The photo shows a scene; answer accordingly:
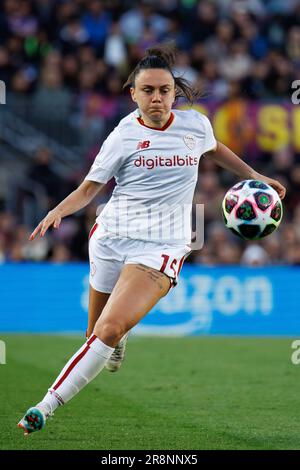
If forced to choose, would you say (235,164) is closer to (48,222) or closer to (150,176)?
(150,176)

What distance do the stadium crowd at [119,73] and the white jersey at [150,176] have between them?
27.1 ft

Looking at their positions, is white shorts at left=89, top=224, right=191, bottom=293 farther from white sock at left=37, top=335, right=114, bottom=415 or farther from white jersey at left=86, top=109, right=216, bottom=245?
white sock at left=37, top=335, right=114, bottom=415

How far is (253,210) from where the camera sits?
688 centimetres

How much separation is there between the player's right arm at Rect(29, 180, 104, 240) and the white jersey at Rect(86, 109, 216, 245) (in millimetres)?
68

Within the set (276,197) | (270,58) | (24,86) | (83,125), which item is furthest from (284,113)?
(276,197)

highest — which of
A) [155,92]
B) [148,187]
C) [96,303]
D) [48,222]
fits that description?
[155,92]

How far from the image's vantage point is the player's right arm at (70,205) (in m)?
6.29

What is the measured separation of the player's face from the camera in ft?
21.8

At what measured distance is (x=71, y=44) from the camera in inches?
705

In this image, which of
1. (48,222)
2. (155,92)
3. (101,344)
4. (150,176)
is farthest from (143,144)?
(101,344)

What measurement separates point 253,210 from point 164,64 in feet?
3.96

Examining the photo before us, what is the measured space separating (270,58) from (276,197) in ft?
39.8

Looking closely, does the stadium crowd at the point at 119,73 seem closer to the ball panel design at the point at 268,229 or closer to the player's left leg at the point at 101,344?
the ball panel design at the point at 268,229

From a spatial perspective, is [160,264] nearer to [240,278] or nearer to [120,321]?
[120,321]
